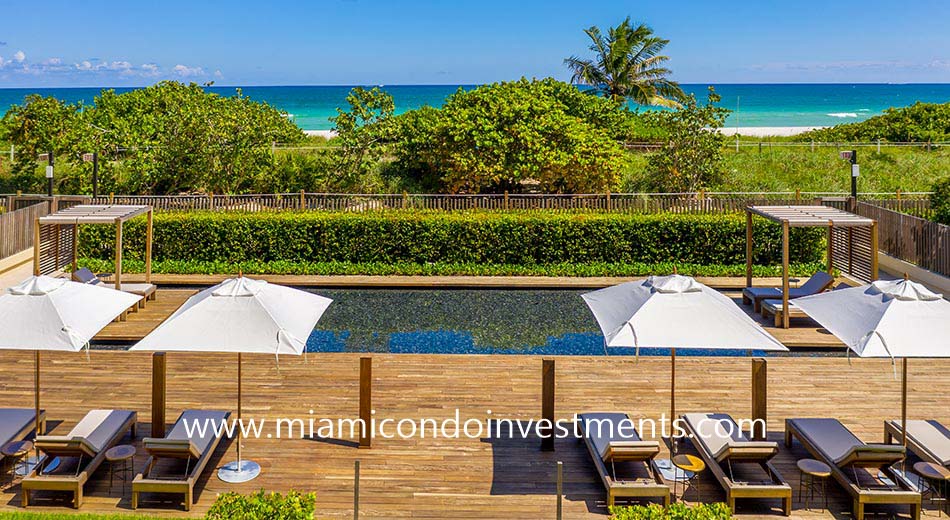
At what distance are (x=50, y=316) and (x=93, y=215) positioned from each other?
6.77 meters

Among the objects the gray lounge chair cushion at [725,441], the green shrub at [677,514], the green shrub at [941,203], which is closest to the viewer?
the green shrub at [677,514]

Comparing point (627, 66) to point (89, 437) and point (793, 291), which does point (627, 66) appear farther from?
point (89, 437)

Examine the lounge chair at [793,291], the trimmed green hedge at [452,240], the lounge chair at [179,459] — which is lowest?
the lounge chair at [179,459]

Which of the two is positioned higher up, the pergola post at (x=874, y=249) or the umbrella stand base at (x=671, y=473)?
the pergola post at (x=874, y=249)

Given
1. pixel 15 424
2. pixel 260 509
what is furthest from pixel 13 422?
pixel 260 509

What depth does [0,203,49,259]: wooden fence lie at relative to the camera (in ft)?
56.6

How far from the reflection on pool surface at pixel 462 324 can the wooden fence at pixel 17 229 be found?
7516 millimetres

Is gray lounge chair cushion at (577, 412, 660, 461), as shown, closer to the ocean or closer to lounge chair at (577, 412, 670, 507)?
lounge chair at (577, 412, 670, 507)

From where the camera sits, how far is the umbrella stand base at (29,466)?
7.04 m

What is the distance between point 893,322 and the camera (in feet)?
22.4

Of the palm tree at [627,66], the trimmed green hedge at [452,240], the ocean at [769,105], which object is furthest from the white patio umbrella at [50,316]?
the ocean at [769,105]

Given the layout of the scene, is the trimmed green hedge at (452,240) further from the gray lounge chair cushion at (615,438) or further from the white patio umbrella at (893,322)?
the white patio umbrella at (893,322)

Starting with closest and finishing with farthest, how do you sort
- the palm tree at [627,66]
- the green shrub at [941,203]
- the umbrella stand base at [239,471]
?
the umbrella stand base at [239,471] → the green shrub at [941,203] → the palm tree at [627,66]

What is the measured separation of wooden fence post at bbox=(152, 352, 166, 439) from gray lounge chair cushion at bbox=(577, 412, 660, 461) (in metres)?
4.19
